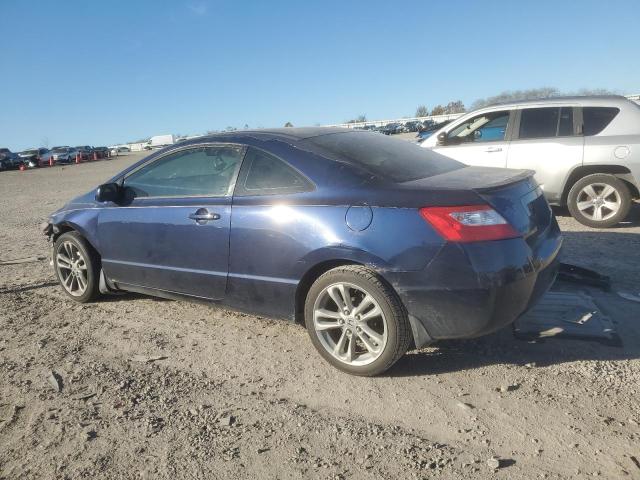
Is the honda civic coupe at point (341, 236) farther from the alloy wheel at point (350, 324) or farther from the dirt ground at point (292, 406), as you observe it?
the dirt ground at point (292, 406)

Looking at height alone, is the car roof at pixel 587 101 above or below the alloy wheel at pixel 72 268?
above

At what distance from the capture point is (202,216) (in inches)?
145

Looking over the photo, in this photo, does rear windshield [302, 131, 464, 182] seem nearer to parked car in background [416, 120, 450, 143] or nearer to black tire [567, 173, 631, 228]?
black tire [567, 173, 631, 228]

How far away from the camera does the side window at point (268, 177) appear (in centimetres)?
332

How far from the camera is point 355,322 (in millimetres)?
3070

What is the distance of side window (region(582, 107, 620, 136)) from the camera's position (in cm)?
665

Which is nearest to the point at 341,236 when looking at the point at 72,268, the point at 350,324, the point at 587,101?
the point at 350,324

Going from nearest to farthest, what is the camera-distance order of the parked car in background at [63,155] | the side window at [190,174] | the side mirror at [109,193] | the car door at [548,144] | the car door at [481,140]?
the side window at [190,174] → the side mirror at [109,193] → the car door at [548,144] → the car door at [481,140] → the parked car in background at [63,155]

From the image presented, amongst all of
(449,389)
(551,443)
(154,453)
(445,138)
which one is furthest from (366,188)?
(445,138)

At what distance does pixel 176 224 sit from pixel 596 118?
19.2 feet

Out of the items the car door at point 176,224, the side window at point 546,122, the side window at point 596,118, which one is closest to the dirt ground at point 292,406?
the car door at point 176,224

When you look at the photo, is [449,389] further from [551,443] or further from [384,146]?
[384,146]

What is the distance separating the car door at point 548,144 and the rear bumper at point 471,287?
4.53 meters

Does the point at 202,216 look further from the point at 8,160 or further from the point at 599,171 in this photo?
the point at 8,160
